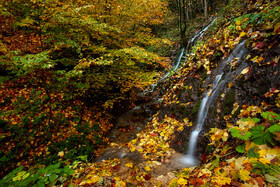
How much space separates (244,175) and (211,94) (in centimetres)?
235

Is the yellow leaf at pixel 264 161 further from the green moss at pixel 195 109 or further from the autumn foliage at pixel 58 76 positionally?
the autumn foliage at pixel 58 76

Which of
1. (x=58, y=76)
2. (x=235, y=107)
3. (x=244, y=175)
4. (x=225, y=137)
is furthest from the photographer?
(x=58, y=76)

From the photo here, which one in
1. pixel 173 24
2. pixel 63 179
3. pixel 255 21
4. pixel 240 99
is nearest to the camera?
pixel 63 179

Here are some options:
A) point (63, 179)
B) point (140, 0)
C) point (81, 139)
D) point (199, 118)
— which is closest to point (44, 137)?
point (81, 139)

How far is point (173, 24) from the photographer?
21.0 metres

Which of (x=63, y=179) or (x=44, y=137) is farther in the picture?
(x=44, y=137)

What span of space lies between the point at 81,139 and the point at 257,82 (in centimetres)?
603

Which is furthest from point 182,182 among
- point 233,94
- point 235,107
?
point 233,94

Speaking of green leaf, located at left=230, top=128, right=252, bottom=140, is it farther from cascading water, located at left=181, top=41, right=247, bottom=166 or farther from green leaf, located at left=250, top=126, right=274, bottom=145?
cascading water, located at left=181, top=41, right=247, bottom=166

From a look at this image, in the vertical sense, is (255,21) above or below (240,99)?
above

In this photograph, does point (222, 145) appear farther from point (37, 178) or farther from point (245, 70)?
point (37, 178)

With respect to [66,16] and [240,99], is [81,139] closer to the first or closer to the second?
[66,16]

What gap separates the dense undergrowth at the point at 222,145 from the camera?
1392mm

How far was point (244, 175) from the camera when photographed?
4.21ft
